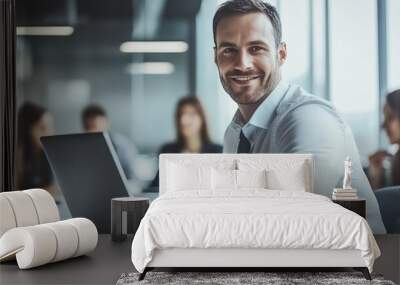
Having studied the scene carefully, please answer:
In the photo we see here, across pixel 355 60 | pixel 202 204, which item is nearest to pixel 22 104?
pixel 202 204

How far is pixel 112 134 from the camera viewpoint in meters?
7.24

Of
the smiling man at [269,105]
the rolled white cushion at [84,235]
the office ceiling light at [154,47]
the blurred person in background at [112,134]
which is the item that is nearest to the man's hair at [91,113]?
the blurred person in background at [112,134]

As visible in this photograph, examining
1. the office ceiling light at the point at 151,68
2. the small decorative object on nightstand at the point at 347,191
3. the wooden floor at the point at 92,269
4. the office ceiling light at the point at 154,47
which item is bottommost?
the wooden floor at the point at 92,269

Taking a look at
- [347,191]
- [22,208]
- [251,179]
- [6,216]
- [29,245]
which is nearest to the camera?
[29,245]

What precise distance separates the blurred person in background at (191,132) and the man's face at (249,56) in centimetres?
45

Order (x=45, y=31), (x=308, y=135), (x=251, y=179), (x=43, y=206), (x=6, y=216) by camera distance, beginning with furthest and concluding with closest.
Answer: (x=45, y=31) → (x=308, y=135) → (x=251, y=179) → (x=43, y=206) → (x=6, y=216)

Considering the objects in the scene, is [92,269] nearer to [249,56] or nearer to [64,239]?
[64,239]

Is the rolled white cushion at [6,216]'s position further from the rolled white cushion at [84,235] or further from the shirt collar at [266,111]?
the shirt collar at [266,111]

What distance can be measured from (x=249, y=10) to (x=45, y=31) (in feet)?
7.57

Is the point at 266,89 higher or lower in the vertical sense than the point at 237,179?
higher

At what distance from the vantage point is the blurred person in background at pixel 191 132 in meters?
7.18

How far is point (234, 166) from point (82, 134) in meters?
1.76

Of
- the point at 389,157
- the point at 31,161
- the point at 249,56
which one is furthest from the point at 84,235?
the point at 389,157

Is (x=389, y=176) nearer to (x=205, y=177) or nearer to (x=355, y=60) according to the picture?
(x=355, y=60)
